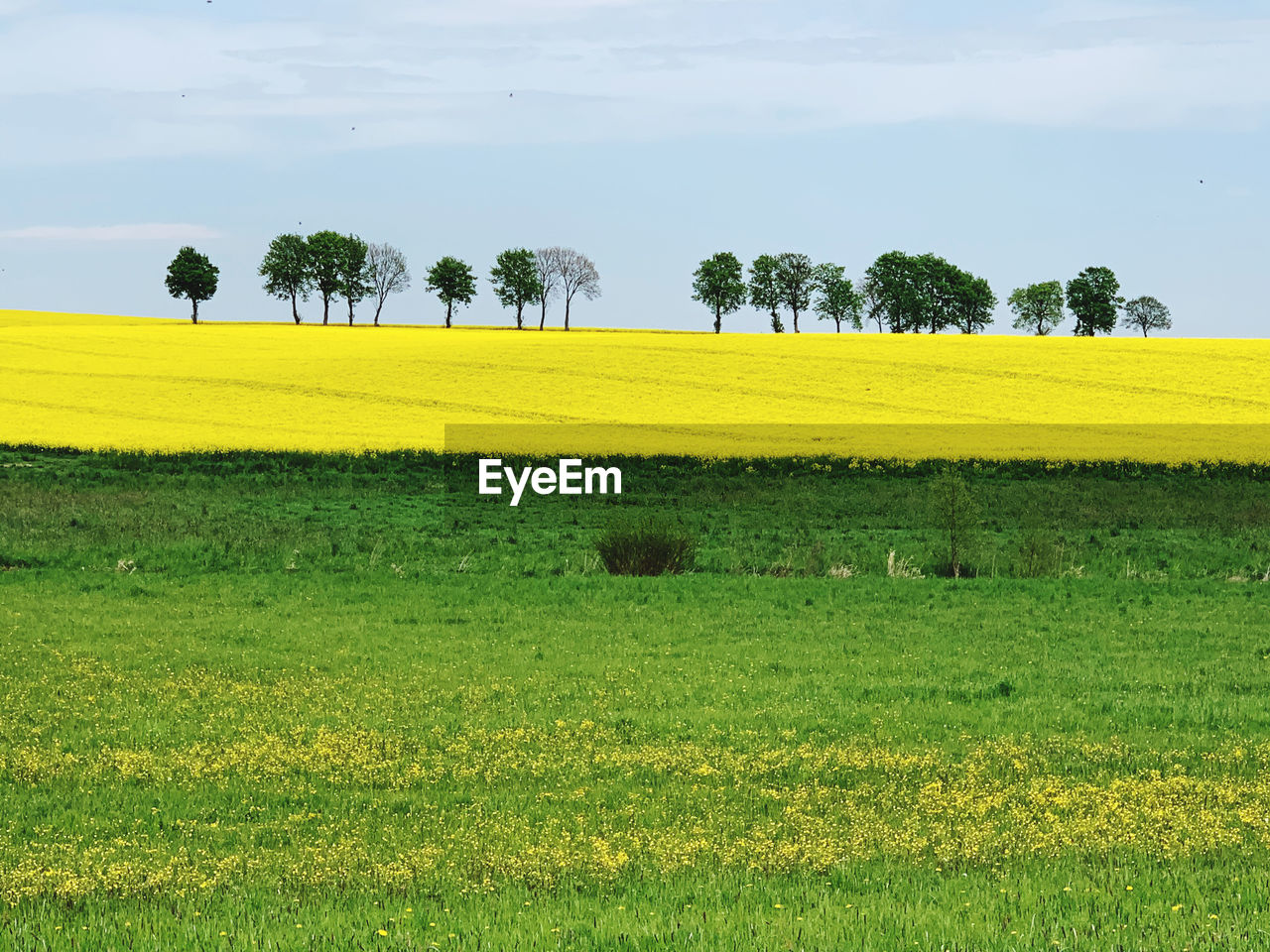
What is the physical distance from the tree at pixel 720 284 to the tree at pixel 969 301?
21.5 meters

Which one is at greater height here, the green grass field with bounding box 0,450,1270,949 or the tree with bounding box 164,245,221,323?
the tree with bounding box 164,245,221,323

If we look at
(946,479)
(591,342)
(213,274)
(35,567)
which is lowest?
(35,567)

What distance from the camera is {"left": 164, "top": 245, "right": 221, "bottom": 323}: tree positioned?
12606cm

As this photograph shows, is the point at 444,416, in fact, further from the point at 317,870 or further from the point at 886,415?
the point at 317,870

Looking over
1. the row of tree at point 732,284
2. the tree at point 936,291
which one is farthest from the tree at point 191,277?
the tree at point 936,291

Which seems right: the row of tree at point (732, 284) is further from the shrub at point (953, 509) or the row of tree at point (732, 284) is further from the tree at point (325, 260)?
the shrub at point (953, 509)

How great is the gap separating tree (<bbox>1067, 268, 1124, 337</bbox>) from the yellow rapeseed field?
52097 millimetres

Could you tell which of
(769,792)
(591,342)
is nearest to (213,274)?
(591,342)

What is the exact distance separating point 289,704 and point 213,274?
119975 millimetres

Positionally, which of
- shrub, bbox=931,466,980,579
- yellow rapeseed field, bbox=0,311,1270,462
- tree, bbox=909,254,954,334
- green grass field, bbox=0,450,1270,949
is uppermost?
tree, bbox=909,254,954,334

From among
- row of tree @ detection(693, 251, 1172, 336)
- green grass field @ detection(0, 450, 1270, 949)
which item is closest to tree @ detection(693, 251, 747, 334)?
row of tree @ detection(693, 251, 1172, 336)

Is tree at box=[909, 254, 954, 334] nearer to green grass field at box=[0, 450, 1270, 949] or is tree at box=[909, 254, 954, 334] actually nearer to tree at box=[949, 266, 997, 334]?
tree at box=[949, 266, 997, 334]

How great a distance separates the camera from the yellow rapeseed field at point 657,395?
49.4 metres

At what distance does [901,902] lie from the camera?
29.2ft
